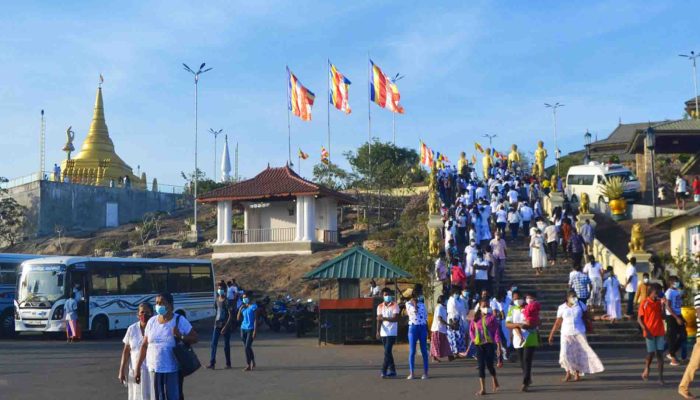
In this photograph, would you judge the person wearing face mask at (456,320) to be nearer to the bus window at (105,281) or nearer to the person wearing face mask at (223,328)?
the person wearing face mask at (223,328)

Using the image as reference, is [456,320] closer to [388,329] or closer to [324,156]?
[388,329]

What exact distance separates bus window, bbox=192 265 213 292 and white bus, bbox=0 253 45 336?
5.66 m

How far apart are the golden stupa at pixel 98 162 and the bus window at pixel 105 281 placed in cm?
3903

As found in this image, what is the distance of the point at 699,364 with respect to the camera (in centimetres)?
1127

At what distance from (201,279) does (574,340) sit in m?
19.3

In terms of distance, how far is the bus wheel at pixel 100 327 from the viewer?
85.2 ft

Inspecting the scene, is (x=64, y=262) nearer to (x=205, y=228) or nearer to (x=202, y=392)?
(x=202, y=392)

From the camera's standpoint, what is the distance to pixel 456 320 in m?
16.8

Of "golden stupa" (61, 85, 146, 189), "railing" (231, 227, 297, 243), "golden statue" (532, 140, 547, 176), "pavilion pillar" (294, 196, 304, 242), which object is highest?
"golden stupa" (61, 85, 146, 189)

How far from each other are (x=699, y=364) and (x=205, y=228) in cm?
4429

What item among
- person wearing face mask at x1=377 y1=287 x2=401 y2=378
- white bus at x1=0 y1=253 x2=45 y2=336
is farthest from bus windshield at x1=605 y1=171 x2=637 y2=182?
person wearing face mask at x1=377 y1=287 x2=401 y2=378

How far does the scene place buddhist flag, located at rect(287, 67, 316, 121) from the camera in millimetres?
46312

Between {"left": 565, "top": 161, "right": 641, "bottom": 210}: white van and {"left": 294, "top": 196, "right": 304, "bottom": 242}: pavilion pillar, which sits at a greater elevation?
{"left": 565, "top": 161, "right": 641, "bottom": 210}: white van

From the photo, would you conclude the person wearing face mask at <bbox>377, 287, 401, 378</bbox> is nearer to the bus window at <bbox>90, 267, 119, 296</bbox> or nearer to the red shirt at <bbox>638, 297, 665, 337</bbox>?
the red shirt at <bbox>638, 297, 665, 337</bbox>
